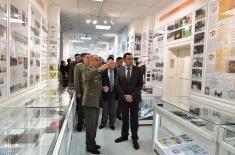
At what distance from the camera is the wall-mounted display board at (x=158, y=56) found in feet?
20.4

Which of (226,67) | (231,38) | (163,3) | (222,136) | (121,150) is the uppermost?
(163,3)

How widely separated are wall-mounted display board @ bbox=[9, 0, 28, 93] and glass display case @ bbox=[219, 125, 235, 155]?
2819mm

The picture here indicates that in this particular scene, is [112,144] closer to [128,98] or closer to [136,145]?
[136,145]

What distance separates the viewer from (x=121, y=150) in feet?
11.6

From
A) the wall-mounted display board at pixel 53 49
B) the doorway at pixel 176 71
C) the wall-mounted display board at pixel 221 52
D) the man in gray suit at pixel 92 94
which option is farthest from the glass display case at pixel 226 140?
the wall-mounted display board at pixel 53 49

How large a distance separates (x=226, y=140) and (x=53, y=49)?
5969 millimetres

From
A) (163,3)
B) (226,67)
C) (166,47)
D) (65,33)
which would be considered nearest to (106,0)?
(163,3)

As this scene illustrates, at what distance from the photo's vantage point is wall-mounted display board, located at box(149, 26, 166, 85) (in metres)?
6.21

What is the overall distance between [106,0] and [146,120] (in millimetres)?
3359

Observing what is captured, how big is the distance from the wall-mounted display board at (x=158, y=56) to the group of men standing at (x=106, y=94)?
2061 millimetres

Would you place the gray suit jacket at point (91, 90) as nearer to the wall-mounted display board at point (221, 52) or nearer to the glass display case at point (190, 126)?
the glass display case at point (190, 126)

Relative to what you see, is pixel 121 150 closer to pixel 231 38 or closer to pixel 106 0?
pixel 231 38

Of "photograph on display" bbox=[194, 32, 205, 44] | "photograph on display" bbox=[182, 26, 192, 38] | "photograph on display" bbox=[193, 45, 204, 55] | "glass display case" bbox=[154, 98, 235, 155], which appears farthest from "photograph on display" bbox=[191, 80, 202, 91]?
"photograph on display" bbox=[182, 26, 192, 38]

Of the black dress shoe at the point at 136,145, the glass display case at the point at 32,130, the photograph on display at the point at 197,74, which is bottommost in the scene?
the black dress shoe at the point at 136,145
